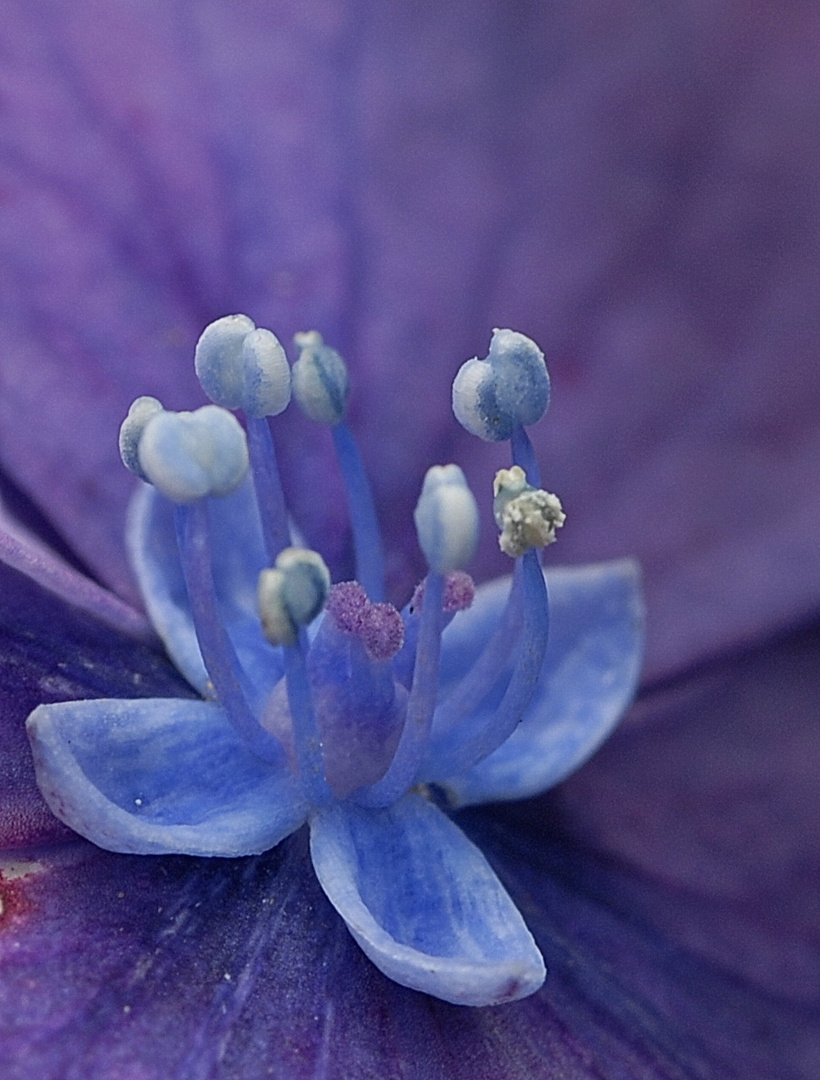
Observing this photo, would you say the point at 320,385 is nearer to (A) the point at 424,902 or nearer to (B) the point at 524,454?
(B) the point at 524,454

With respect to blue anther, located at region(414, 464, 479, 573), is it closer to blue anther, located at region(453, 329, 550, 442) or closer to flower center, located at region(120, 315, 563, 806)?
flower center, located at region(120, 315, 563, 806)

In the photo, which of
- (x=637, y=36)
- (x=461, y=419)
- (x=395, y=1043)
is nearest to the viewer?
(x=395, y=1043)

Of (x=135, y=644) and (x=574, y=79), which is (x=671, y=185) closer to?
(x=574, y=79)

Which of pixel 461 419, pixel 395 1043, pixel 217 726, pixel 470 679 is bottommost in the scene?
pixel 395 1043

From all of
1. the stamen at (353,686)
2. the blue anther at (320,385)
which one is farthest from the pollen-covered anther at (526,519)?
the blue anther at (320,385)

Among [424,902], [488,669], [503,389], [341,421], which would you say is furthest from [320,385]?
[424,902]

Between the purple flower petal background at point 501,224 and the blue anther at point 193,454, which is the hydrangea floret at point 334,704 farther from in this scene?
the purple flower petal background at point 501,224

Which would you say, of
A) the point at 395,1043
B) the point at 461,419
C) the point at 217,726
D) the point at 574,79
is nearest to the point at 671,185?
the point at 574,79
